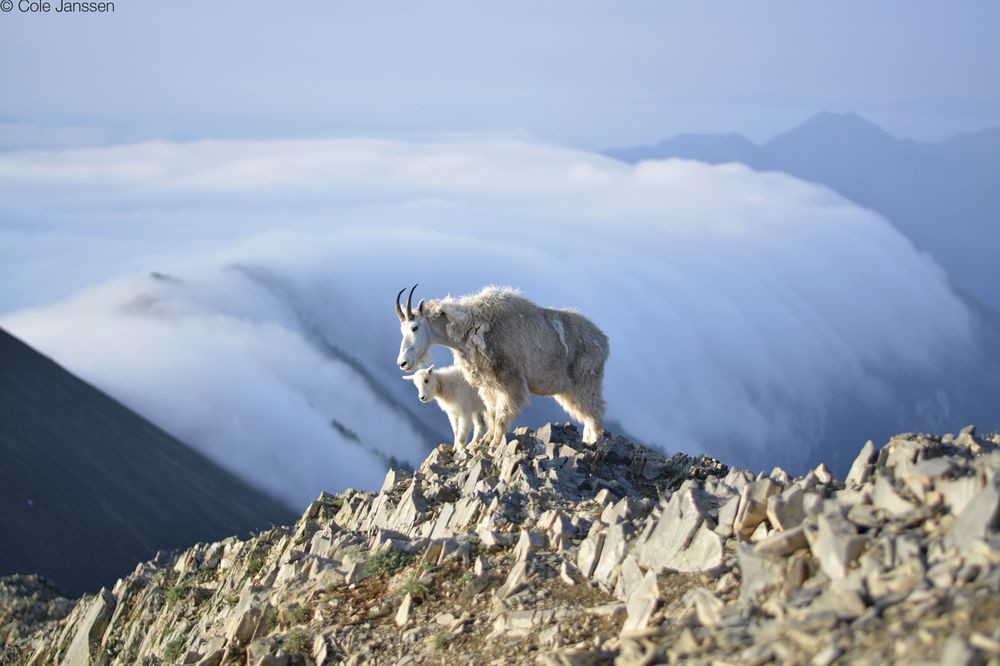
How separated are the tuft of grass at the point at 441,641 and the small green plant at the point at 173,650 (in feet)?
18.4

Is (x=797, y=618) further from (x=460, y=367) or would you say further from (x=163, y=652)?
(x=460, y=367)

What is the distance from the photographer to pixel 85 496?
4112 centimetres

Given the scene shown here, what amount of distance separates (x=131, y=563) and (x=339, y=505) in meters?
21.4

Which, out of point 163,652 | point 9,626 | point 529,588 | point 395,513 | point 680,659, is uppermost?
point 680,659

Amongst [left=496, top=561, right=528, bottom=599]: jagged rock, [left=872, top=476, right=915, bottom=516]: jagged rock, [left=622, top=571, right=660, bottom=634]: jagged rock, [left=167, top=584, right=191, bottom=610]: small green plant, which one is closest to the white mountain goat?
[left=167, top=584, right=191, bottom=610]: small green plant

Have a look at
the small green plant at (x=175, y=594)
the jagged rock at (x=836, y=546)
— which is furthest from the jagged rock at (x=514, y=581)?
the small green plant at (x=175, y=594)

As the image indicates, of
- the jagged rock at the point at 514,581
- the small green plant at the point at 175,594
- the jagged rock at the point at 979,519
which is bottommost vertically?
the small green plant at the point at 175,594

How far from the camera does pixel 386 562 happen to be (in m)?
13.9

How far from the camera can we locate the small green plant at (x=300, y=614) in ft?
44.1

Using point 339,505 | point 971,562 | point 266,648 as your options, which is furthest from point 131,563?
point 971,562

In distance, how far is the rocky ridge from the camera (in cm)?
850

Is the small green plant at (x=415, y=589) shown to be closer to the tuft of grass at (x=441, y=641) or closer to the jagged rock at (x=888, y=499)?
the tuft of grass at (x=441, y=641)

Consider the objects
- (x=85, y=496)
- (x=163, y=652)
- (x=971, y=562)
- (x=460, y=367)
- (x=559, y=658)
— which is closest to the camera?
(x=971, y=562)

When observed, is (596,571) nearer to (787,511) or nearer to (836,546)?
(787,511)
